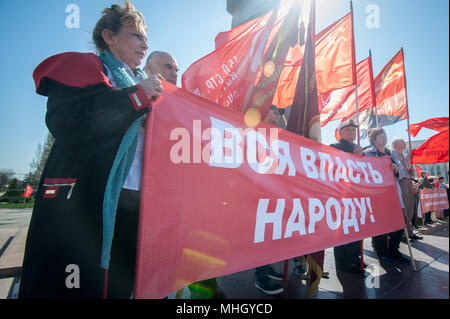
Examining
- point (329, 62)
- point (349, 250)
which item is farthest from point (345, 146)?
point (329, 62)

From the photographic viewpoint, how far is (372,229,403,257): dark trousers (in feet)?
11.5

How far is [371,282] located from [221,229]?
2345mm

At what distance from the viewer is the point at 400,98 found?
→ 5.34 metres

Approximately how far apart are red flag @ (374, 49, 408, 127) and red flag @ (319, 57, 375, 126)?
35.9 inches

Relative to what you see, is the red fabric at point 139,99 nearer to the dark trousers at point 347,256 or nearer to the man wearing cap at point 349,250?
the man wearing cap at point 349,250

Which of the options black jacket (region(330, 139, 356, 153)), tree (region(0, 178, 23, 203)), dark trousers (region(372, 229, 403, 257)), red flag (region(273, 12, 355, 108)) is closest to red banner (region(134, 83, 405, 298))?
black jacket (region(330, 139, 356, 153))

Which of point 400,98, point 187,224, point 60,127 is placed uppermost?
point 400,98

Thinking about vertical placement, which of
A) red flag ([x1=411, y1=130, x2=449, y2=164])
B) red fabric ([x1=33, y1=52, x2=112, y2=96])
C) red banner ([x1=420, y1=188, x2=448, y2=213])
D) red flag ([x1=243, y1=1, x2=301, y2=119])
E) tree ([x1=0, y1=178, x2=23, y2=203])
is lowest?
tree ([x1=0, y1=178, x2=23, y2=203])

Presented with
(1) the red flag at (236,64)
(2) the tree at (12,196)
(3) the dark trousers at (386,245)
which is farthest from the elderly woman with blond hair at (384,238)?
(2) the tree at (12,196)

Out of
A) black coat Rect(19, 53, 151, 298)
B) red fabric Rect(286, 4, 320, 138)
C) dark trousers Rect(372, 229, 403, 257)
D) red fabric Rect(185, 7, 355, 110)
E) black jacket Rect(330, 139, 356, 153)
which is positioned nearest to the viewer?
black coat Rect(19, 53, 151, 298)

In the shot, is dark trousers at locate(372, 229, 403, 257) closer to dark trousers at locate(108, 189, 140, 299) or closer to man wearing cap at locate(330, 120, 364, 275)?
man wearing cap at locate(330, 120, 364, 275)
